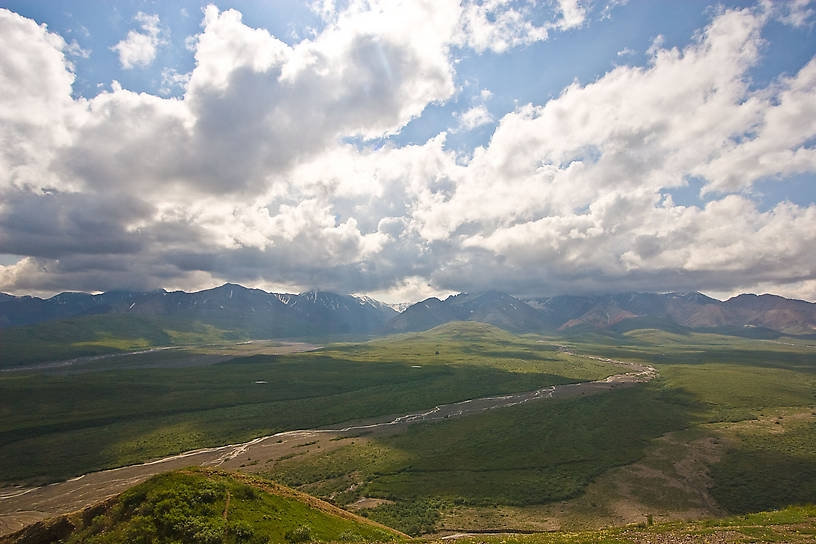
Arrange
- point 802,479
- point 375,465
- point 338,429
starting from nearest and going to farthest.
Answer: point 802,479
point 375,465
point 338,429

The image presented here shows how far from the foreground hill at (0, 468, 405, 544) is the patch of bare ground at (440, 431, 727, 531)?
2445 centimetres

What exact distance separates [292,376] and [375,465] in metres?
118

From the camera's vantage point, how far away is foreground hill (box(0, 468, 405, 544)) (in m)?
22.9

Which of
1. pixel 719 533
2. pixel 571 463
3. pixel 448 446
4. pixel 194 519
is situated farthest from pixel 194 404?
pixel 719 533

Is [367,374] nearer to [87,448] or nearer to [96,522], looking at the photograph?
[87,448]

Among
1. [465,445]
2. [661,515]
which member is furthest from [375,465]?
[661,515]

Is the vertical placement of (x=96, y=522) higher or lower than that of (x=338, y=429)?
higher

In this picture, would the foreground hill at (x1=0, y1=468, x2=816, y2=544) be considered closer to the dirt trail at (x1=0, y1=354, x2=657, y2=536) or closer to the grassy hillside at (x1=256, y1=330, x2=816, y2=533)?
the grassy hillside at (x1=256, y1=330, x2=816, y2=533)

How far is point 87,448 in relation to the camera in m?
81.0

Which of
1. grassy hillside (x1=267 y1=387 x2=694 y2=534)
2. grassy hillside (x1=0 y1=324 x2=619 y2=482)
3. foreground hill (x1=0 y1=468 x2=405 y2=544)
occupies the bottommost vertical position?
grassy hillside (x1=0 y1=324 x2=619 y2=482)

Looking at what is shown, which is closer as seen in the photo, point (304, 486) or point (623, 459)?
point (304, 486)

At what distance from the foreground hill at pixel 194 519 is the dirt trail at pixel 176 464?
126 ft

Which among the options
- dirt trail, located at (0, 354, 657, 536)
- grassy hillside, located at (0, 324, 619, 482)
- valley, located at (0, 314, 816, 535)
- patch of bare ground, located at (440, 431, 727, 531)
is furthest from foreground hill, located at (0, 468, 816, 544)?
grassy hillside, located at (0, 324, 619, 482)

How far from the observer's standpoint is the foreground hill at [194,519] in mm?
22906
